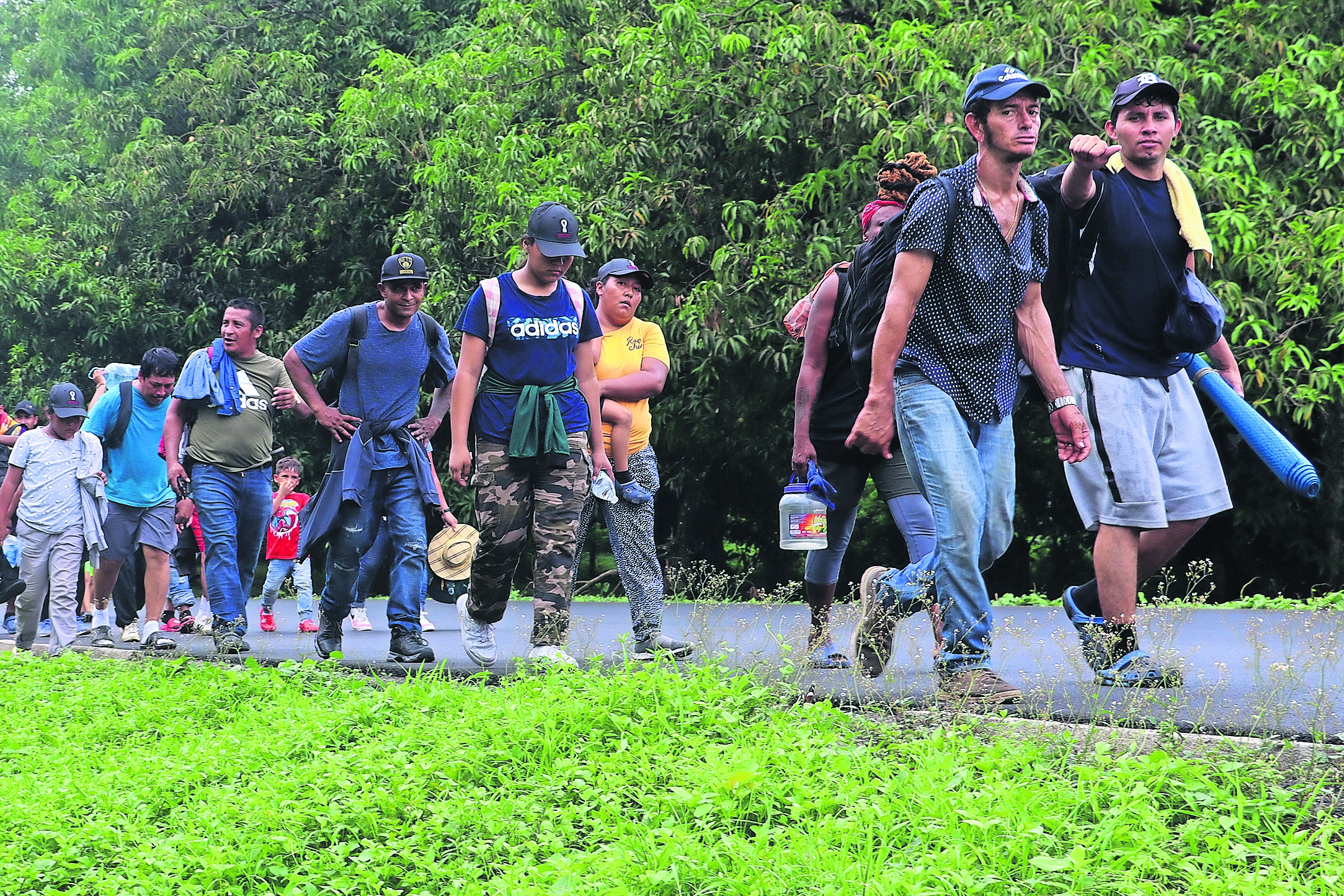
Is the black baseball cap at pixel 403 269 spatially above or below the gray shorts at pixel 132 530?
above

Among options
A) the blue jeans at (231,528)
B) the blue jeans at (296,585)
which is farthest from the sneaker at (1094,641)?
the blue jeans at (296,585)

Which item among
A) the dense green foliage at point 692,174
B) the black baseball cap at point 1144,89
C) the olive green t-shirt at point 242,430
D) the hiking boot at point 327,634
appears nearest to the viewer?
the black baseball cap at point 1144,89

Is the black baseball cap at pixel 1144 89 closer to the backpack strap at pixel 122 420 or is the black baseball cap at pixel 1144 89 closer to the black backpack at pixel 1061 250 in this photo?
the black backpack at pixel 1061 250

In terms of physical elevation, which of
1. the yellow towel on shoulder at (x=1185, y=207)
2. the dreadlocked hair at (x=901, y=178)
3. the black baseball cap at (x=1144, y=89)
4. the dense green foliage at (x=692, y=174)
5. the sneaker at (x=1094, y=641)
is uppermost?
the dense green foliage at (x=692, y=174)

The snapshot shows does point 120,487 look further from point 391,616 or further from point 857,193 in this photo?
point 857,193

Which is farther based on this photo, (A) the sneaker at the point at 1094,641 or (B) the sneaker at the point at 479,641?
(B) the sneaker at the point at 479,641

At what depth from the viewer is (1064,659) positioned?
6.95 metres

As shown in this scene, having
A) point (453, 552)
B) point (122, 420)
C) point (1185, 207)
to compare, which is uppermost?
point (1185, 207)

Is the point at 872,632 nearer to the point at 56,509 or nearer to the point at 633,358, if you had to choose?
the point at 633,358

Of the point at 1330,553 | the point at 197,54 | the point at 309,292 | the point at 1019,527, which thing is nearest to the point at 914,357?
the point at 1330,553

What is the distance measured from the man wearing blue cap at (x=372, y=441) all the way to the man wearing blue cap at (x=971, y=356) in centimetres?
323

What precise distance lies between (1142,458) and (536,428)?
2743mm

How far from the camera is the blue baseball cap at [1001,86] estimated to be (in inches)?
196

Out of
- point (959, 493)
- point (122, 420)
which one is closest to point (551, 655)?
point (959, 493)
